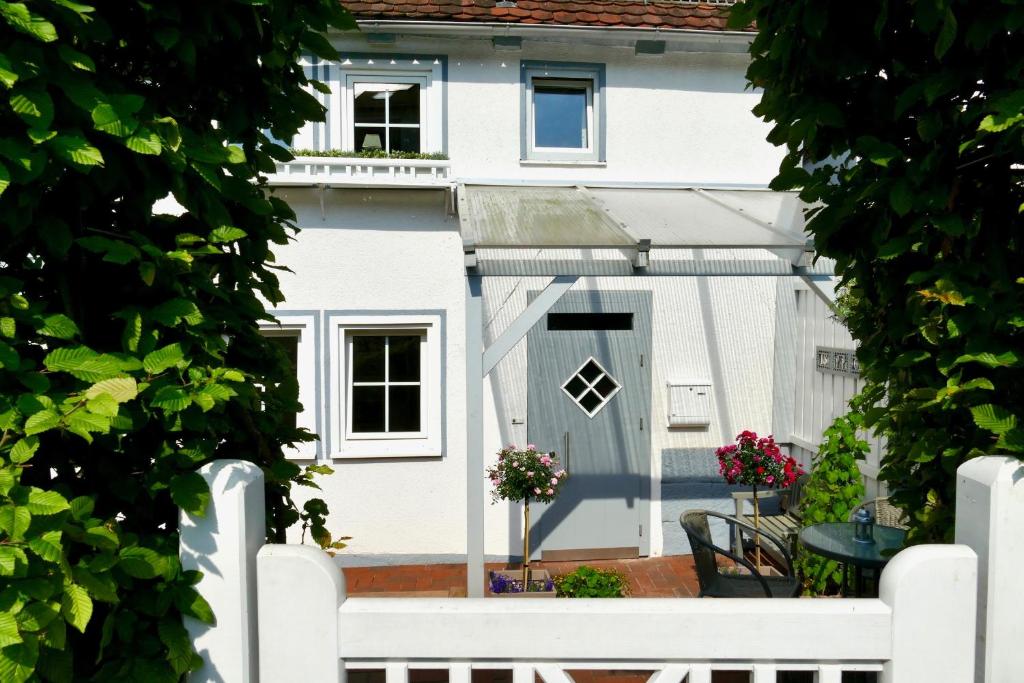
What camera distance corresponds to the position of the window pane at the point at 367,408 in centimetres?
662

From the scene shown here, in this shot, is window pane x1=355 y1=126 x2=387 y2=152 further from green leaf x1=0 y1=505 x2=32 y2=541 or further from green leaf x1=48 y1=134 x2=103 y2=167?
green leaf x1=0 y1=505 x2=32 y2=541

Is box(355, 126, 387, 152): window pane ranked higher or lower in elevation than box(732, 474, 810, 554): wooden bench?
higher

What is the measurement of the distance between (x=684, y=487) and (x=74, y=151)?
652cm

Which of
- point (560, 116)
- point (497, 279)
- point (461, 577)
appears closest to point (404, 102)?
Result: point (560, 116)

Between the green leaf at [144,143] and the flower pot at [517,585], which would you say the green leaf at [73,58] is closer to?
the green leaf at [144,143]

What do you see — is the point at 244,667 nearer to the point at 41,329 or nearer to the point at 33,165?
the point at 41,329

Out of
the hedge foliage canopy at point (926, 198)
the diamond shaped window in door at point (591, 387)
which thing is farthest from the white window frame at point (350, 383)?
the hedge foliage canopy at point (926, 198)

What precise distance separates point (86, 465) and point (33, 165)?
586 millimetres

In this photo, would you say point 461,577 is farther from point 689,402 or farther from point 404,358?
point 689,402

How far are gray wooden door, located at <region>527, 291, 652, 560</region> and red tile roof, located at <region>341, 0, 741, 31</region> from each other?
2.50 m

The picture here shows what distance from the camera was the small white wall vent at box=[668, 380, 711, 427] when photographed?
684cm

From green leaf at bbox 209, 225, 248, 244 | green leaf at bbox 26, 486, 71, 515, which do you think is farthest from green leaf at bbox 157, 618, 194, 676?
green leaf at bbox 209, 225, 248, 244

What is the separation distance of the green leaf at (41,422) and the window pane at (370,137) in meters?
5.71

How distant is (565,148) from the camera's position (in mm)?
6762
